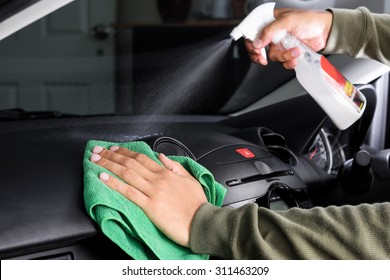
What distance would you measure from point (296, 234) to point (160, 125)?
531 mm

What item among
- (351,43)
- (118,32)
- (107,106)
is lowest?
(118,32)

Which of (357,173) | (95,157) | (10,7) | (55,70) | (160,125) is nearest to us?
(10,7)

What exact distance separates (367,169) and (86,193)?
0.80 metres

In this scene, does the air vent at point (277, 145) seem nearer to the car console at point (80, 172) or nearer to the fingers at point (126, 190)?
the car console at point (80, 172)

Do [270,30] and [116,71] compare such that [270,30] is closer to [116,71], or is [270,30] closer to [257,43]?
[257,43]

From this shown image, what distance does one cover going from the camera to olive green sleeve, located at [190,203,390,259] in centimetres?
98

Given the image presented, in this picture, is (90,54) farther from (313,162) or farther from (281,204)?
(281,204)

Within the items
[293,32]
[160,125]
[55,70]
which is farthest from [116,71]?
[293,32]

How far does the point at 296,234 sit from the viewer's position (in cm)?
98

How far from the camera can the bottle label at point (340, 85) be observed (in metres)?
1.21

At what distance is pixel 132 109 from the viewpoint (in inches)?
57.4

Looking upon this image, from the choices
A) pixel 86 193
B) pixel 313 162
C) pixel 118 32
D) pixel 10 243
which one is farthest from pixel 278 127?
pixel 118 32

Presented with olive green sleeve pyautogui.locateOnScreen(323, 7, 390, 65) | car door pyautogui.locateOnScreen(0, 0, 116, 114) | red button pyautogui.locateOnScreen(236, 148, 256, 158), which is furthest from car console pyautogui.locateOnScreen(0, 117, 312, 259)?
olive green sleeve pyautogui.locateOnScreen(323, 7, 390, 65)

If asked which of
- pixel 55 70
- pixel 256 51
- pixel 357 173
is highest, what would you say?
pixel 256 51
